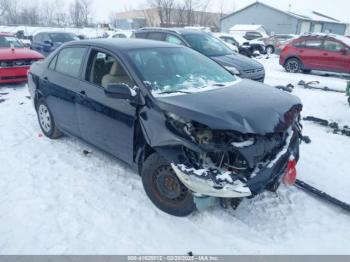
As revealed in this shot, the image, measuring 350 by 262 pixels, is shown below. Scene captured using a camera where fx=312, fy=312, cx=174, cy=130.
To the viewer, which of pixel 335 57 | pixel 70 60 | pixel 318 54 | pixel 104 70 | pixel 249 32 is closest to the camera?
pixel 104 70

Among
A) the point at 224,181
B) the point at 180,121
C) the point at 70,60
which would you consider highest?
the point at 70,60

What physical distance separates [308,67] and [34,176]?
11.8 m

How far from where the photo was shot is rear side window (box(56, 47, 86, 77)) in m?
4.32

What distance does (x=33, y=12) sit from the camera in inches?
2667

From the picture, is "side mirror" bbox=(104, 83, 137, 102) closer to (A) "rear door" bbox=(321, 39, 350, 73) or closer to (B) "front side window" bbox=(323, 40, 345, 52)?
(A) "rear door" bbox=(321, 39, 350, 73)

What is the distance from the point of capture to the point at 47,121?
206 inches

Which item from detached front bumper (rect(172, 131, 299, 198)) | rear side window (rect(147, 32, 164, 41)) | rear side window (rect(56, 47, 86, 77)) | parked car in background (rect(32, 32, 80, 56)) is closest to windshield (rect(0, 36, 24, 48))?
parked car in background (rect(32, 32, 80, 56))

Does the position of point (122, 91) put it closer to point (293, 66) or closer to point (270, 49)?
point (293, 66)

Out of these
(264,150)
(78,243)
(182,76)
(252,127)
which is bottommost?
(78,243)

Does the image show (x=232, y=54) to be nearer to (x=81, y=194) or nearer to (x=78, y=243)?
(x=81, y=194)

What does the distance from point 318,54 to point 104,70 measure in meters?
10.9

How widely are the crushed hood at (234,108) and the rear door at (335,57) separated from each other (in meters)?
9.90

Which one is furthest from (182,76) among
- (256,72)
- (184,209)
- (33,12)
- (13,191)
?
(33,12)

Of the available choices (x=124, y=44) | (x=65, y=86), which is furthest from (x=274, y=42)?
(x=65, y=86)
